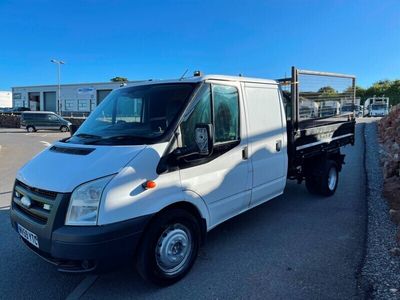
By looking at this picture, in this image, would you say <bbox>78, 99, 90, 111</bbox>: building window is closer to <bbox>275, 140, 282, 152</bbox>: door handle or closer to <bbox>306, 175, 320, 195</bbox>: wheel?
<bbox>306, 175, 320, 195</bbox>: wheel

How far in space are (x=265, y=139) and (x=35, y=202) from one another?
304cm

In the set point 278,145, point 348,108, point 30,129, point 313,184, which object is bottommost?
point 313,184

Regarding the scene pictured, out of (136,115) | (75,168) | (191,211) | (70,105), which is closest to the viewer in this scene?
(75,168)

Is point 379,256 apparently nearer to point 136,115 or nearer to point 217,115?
point 217,115

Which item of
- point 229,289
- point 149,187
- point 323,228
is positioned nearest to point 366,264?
point 323,228

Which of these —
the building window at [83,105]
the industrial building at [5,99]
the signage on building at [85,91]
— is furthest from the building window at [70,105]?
the industrial building at [5,99]

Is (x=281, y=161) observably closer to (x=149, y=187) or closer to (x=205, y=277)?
(x=205, y=277)

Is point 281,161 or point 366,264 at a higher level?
point 281,161

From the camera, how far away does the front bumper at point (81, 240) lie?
2.86 metres

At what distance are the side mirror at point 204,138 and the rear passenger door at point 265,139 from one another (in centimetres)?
111

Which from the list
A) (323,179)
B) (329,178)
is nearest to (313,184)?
(323,179)

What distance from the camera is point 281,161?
16.9 ft

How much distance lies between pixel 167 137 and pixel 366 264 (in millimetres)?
2763

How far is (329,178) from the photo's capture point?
678cm
